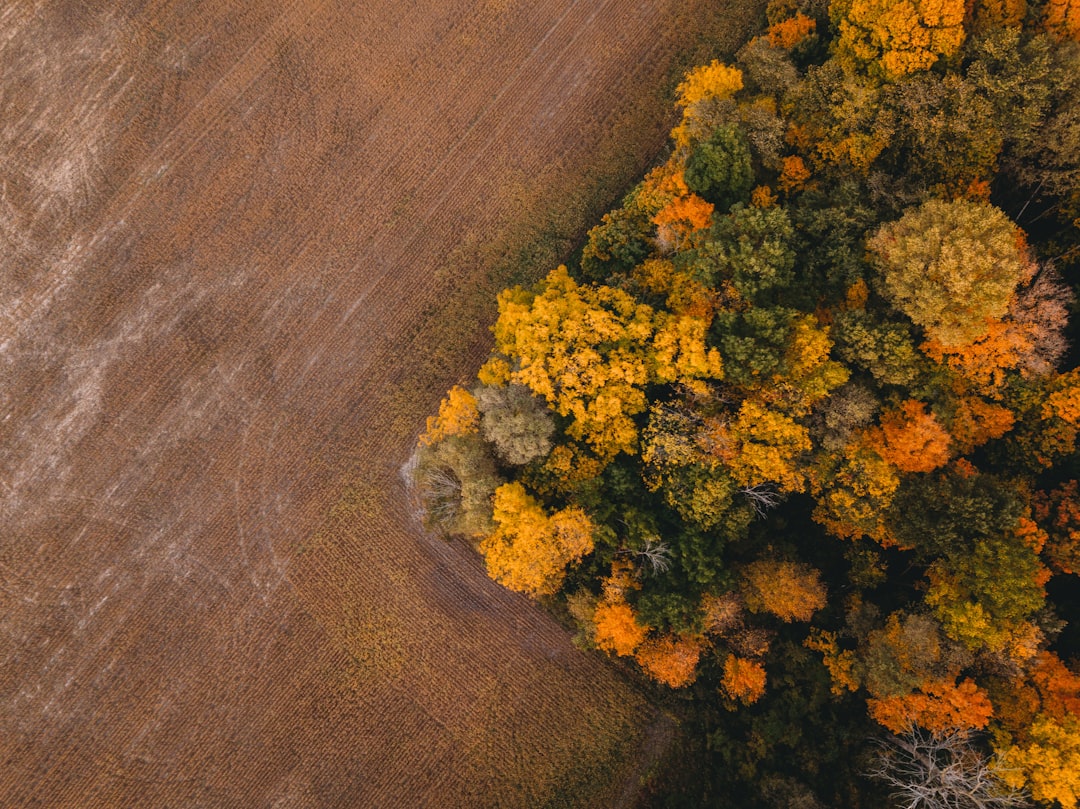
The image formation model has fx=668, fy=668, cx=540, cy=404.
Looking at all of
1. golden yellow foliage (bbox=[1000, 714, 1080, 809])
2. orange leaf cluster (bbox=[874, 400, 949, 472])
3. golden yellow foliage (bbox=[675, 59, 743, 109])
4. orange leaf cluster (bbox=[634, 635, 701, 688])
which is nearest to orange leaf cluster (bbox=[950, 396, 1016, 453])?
orange leaf cluster (bbox=[874, 400, 949, 472])

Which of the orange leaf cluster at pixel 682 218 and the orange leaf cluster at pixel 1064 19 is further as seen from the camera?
the orange leaf cluster at pixel 682 218

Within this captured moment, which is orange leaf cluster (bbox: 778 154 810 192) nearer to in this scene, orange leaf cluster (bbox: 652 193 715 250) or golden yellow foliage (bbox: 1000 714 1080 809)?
orange leaf cluster (bbox: 652 193 715 250)

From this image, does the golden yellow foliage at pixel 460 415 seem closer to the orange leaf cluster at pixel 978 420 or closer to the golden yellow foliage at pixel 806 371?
the golden yellow foliage at pixel 806 371

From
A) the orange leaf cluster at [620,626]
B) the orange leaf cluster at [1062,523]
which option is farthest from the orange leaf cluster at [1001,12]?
the orange leaf cluster at [620,626]

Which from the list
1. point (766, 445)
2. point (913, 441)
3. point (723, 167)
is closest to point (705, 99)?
point (723, 167)

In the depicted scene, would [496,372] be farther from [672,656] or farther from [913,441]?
[913,441]

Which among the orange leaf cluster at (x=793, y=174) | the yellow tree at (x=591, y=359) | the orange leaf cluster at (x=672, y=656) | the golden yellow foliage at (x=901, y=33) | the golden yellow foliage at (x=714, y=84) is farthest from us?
the golden yellow foliage at (x=714, y=84)
